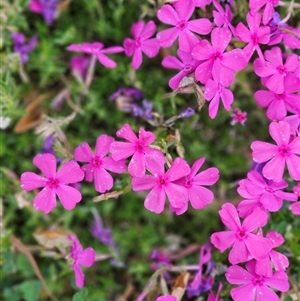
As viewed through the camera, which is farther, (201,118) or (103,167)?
(201,118)

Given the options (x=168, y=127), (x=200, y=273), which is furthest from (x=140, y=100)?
(x=200, y=273)

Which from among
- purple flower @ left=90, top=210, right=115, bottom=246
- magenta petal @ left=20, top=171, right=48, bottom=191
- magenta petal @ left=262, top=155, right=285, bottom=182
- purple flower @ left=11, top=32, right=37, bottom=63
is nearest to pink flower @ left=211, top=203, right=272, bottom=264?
magenta petal @ left=262, top=155, right=285, bottom=182

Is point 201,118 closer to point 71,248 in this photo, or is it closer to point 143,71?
point 143,71

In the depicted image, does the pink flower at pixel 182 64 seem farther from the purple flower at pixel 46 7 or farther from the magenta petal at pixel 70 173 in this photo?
the purple flower at pixel 46 7

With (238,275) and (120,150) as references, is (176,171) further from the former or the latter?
(238,275)

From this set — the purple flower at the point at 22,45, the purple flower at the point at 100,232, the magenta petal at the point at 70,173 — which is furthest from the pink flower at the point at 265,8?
the purple flower at the point at 100,232

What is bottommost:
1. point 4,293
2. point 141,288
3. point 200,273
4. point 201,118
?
point 141,288

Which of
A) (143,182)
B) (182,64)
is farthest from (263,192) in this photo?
(182,64)

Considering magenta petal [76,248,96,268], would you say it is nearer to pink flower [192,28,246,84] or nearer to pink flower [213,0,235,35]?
pink flower [192,28,246,84]
